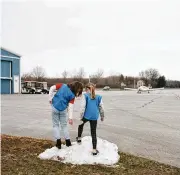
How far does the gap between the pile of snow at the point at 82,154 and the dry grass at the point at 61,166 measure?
177mm

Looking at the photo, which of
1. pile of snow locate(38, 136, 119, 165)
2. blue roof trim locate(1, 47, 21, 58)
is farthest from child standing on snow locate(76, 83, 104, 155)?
blue roof trim locate(1, 47, 21, 58)

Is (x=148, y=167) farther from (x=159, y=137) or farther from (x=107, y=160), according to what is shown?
(x=159, y=137)

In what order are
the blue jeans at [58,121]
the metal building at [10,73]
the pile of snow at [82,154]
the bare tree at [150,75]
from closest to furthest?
the pile of snow at [82,154] < the blue jeans at [58,121] < the metal building at [10,73] < the bare tree at [150,75]

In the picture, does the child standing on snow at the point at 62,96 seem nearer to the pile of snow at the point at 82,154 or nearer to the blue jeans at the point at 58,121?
the blue jeans at the point at 58,121

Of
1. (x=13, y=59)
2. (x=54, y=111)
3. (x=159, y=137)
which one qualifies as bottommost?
(x=159, y=137)

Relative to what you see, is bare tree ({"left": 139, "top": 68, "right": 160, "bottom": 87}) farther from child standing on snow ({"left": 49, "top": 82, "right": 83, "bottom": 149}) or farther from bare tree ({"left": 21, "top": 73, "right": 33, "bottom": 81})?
child standing on snow ({"left": 49, "top": 82, "right": 83, "bottom": 149})

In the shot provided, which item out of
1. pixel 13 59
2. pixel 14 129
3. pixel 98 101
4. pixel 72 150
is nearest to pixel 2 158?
pixel 72 150

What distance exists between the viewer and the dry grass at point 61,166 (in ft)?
17.8

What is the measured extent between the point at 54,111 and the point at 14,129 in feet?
15.2

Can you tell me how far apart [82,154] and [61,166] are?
71cm

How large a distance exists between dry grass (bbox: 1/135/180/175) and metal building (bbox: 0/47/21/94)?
1825 inches

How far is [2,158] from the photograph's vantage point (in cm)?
616

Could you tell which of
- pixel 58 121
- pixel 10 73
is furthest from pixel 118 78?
pixel 58 121

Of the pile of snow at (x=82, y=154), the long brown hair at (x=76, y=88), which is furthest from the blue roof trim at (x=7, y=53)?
the pile of snow at (x=82, y=154)
